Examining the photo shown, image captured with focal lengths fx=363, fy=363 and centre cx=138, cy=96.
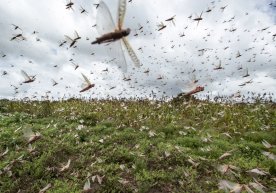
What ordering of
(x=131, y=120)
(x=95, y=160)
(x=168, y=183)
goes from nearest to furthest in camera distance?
(x=168, y=183) → (x=95, y=160) → (x=131, y=120)

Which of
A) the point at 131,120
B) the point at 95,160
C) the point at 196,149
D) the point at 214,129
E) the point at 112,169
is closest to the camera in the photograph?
the point at 112,169

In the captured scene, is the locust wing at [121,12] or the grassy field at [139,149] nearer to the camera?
the locust wing at [121,12]

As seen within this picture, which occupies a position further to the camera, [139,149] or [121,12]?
[139,149]

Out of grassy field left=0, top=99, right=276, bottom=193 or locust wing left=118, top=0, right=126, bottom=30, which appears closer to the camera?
locust wing left=118, top=0, right=126, bottom=30

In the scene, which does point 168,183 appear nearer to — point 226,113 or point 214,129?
point 214,129

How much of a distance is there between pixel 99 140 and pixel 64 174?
205cm

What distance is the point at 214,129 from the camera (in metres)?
11.9

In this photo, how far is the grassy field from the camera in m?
7.59

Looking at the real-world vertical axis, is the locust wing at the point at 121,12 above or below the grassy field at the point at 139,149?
above

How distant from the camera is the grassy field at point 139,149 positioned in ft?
24.9

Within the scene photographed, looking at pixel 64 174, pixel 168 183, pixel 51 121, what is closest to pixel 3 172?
pixel 64 174

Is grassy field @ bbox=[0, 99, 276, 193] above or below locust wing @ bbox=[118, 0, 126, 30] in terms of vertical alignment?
below

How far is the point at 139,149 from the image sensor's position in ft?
30.8

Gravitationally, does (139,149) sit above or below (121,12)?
below
